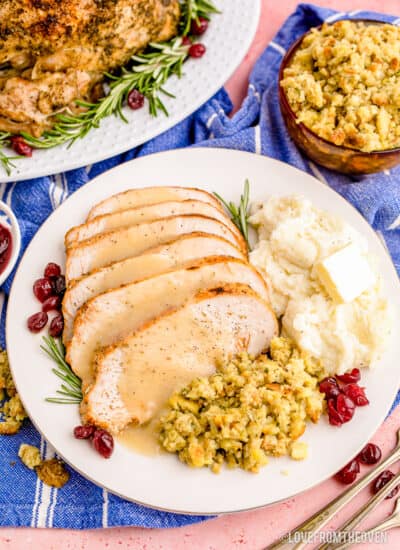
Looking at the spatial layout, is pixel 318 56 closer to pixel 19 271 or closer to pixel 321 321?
pixel 321 321

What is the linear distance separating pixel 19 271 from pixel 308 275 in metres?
1.72

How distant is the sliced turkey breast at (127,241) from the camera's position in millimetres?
3973

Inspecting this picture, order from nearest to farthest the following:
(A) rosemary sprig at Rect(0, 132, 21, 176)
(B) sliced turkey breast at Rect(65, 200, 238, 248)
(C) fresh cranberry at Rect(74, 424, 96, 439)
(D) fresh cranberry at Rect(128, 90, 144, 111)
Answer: (C) fresh cranberry at Rect(74, 424, 96, 439)
(B) sliced turkey breast at Rect(65, 200, 238, 248)
(A) rosemary sprig at Rect(0, 132, 21, 176)
(D) fresh cranberry at Rect(128, 90, 144, 111)

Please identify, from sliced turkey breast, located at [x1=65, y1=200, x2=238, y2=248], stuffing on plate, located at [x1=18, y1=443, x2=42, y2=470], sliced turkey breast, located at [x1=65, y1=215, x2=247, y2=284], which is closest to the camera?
stuffing on plate, located at [x1=18, y1=443, x2=42, y2=470]

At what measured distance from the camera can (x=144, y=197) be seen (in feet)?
13.9

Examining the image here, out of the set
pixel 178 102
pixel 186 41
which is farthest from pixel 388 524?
pixel 186 41

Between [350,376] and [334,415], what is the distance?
9.5 inches

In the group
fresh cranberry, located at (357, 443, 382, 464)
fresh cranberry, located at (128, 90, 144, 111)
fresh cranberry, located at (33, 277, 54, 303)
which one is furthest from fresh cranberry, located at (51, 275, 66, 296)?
fresh cranberry, located at (357, 443, 382, 464)

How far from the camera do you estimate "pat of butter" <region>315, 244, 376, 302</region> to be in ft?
12.2

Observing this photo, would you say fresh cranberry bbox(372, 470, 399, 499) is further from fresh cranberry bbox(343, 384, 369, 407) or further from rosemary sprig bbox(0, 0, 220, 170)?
rosemary sprig bbox(0, 0, 220, 170)

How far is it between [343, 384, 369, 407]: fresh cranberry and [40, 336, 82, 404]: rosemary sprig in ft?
4.81

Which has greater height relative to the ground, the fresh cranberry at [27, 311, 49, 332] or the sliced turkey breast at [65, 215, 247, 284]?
the sliced turkey breast at [65, 215, 247, 284]

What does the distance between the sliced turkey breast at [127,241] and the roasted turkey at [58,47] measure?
109 centimetres

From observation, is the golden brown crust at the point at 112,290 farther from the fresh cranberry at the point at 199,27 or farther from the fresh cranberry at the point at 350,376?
the fresh cranberry at the point at 199,27
